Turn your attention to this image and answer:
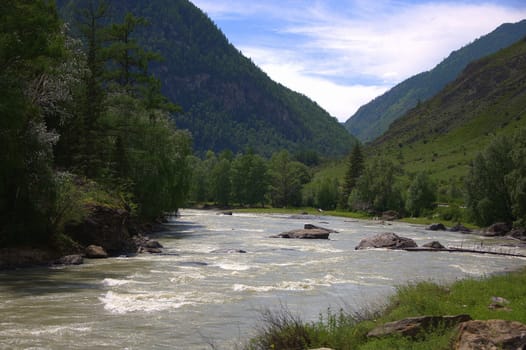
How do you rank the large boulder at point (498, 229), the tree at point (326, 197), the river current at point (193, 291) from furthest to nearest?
the tree at point (326, 197) < the large boulder at point (498, 229) < the river current at point (193, 291)

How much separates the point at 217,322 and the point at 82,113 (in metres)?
34.6

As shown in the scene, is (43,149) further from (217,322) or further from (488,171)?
(488,171)

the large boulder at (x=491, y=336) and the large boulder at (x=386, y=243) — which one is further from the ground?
the large boulder at (x=491, y=336)

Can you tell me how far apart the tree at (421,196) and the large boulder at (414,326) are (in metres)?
102

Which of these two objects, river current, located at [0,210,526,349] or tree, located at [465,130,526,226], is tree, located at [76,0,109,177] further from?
tree, located at [465,130,526,226]

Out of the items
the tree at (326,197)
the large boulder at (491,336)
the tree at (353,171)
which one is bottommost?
the large boulder at (491,336)

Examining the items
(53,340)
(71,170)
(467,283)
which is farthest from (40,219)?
(467,283)

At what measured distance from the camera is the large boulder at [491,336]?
10.8m

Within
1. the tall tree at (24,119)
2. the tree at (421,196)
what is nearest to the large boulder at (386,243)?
the tall tree at (24,119)

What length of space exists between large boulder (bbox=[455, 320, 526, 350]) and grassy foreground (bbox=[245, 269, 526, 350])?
0.50m

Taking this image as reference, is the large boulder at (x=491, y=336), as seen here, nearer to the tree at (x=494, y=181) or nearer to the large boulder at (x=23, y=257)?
the large boulder at (x=23, y=257)

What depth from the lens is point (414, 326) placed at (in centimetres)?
1323

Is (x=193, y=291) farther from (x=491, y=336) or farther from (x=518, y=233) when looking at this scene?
(x=518, y=233)

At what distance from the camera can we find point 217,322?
63.0ft
